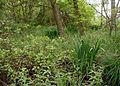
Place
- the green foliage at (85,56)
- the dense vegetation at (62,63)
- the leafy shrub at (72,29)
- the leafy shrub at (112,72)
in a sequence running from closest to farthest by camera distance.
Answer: the dense vegetation at (62,63) < the leafy shrub at (112,72) < the green foliage at (85,56) < the leafy shrub at (72,29)

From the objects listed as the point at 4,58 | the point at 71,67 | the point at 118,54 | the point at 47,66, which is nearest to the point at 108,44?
the point at 118,54

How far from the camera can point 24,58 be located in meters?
5.39

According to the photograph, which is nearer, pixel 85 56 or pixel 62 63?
pixel 85 56

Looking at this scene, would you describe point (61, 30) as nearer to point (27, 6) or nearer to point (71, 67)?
point (27, 6)

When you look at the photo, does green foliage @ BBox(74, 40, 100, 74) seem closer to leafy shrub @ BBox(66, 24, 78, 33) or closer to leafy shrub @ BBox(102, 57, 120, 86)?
leafy shrub @ BBox(102, 57, 120, 86)

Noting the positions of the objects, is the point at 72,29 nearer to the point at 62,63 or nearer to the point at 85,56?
the point at 62,63

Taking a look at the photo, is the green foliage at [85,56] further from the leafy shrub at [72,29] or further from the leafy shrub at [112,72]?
the leafy shrub at [72,29]

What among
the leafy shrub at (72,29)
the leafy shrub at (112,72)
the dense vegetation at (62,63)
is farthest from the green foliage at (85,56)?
the leafy shrub at (72,29)

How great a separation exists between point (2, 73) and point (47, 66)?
0.79 metres

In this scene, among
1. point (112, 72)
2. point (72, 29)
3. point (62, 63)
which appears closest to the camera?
point (112, 72)

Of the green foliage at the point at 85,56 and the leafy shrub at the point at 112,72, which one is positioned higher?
the green foliage at the point at 85,56

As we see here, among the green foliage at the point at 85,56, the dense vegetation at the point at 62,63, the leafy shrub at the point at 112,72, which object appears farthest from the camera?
Result: the green foliage at the point at 85,56

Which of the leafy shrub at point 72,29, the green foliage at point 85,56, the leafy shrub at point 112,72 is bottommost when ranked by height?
the leafy shrub at point 72,29

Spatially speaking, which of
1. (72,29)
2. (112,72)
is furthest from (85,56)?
(72,29)
